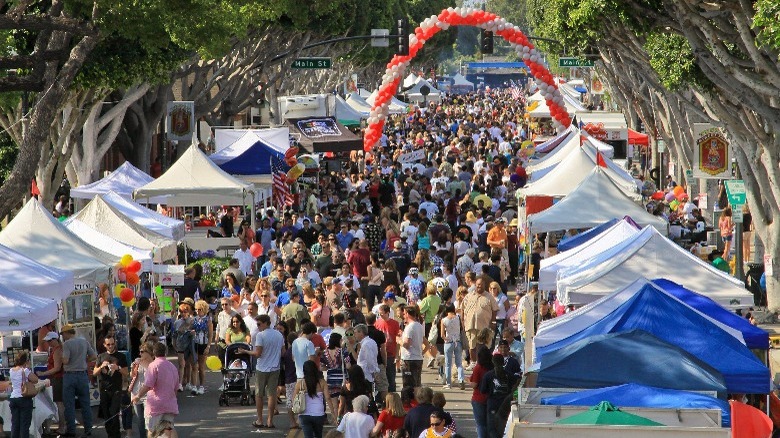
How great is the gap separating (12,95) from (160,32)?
19.9 feet

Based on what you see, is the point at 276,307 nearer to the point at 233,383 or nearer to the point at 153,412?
the point at 233,383

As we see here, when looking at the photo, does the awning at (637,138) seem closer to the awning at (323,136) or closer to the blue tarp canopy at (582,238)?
the awning at (323,136)

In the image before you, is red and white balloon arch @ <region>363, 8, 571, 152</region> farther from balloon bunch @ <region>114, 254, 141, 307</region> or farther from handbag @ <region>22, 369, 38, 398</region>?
handbag @ <region>22, 369, 38, 398</region>

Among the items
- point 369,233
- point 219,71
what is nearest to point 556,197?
point 369,233

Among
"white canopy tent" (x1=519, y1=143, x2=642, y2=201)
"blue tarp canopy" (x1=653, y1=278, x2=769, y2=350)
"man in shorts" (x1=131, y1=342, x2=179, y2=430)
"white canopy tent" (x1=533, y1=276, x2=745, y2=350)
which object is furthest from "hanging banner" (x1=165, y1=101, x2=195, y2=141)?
"white canopy tent" (x1=533, y1=276, x2=745, y2=350)

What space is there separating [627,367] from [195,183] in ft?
50.7

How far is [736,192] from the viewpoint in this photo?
2362 centimetres

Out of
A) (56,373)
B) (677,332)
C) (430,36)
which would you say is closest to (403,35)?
(430,36)

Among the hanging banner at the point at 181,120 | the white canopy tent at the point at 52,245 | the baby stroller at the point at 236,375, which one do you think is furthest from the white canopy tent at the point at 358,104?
the baby stroller at the point at 236,375

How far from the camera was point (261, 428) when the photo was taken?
16.0 metres

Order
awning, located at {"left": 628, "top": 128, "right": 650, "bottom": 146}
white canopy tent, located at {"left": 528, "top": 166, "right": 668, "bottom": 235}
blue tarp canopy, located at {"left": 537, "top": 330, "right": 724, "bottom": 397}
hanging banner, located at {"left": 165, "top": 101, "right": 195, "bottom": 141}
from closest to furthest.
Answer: blue tarp canopy, located at {"left": 537, "top": 330, "right": 724, "bottom": 397}
white canopy tent, located at {"left": 528, "top": 166, "right": 668, "bottom": 235}
hanging banner, located at {"left": 165, "top": 101, "right": 195, "bottom": 141}
awning, located at {"left": 628, "top": 128, "right": 650, "bottom": 146}

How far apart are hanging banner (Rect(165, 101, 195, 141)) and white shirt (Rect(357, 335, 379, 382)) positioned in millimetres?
20955

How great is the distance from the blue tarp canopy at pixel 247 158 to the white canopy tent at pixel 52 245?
497 inches

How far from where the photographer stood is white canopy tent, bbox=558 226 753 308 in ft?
52.2
